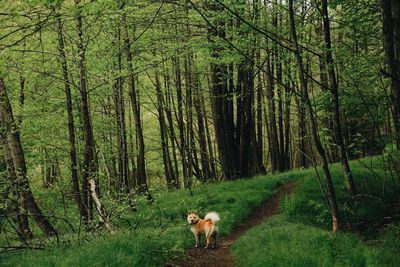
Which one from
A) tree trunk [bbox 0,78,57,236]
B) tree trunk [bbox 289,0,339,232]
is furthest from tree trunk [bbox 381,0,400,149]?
tree trunk [bbox 0,78,57,236]

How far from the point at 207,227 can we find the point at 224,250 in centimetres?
69

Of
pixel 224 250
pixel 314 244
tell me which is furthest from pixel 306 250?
pixel 224 250

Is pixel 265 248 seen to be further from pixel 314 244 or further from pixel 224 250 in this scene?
pixel 224 250

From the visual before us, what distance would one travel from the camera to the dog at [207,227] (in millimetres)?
9786

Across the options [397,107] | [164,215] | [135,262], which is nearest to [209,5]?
[164,215]

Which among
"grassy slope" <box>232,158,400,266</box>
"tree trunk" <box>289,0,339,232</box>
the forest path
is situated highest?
"tree trunk" <box>289,0,339,232</box>

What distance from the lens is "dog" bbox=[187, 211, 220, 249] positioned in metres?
9.79

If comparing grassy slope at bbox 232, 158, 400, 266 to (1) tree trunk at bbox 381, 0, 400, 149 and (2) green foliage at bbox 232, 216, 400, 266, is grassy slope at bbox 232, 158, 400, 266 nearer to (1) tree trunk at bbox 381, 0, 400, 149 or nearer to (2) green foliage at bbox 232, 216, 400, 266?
(2) green foliage at bbox 232, 216, 400, 266

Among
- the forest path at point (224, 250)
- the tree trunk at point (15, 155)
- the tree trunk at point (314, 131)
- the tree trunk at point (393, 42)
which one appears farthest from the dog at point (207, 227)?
the tree trunk at point (393, 42)

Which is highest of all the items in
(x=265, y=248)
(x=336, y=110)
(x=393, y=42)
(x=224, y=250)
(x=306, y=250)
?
(x=393, y=42)

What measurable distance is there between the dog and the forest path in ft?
0.87

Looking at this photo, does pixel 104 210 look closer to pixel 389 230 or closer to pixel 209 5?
pixel 389 230

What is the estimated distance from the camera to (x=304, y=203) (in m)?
12.4

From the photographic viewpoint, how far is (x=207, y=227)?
9.89 meters
